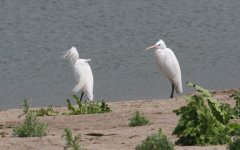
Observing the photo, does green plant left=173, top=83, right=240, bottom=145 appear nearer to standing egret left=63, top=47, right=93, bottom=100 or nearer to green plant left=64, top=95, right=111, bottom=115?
green plant left=64, top=95, right=111, bottom=115

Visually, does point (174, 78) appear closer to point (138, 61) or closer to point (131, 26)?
point (138, 61)

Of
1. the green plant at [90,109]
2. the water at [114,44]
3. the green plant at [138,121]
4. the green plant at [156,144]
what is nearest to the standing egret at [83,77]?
the water at [114,44]

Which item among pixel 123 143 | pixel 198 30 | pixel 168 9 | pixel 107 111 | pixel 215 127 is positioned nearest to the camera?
pixel 215 127

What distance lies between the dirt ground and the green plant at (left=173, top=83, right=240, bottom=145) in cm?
15

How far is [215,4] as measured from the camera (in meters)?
27.1

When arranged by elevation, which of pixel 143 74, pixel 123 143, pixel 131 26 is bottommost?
pixel 123 143

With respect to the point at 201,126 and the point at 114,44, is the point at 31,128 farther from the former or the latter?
the point at 114,44

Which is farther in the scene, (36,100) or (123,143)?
(36,100)

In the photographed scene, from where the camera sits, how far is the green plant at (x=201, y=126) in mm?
8391

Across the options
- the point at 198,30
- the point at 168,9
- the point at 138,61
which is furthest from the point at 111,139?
the point at 168,9

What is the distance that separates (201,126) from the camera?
8.44 meters

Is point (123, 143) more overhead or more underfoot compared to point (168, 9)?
more underfoot

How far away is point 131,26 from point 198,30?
6.15ft

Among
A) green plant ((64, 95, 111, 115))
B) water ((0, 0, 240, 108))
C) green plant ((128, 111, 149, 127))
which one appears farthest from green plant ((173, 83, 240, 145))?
water ((0, 0, 240, 108))
